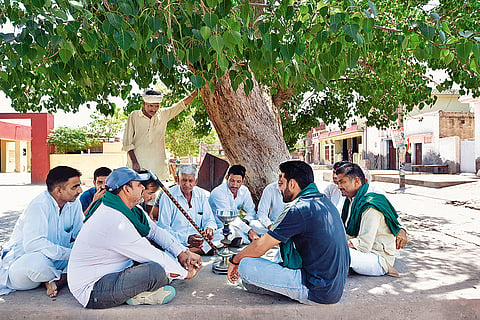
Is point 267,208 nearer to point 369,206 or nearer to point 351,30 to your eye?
point 369,206

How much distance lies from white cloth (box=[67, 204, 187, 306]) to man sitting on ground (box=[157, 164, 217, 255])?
160 cm

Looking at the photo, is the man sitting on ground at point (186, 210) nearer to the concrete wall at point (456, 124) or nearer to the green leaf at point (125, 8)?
the green leaf at point (125, 8)

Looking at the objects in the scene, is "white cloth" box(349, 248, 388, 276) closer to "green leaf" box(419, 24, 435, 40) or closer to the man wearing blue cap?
the man wearing blue cap

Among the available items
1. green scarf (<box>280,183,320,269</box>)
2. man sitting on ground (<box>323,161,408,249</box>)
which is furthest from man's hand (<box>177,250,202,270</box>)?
man sitting on ground (<box>323,161,408,249</box>)

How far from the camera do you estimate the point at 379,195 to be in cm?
343

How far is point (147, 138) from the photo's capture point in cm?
510

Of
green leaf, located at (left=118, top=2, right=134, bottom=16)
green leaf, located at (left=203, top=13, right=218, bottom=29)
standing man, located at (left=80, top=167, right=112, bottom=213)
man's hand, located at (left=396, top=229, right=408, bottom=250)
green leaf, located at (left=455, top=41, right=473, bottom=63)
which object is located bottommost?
man's hand, located at (left=396, top=229, right=408, bottom=250)

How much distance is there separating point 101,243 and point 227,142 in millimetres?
3924

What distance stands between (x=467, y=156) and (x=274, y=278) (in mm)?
20658

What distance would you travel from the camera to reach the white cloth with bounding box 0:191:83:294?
10.1ft

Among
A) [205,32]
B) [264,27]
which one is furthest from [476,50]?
[205,32]

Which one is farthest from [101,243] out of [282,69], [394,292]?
[394,292]

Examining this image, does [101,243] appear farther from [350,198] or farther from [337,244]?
[350,198]

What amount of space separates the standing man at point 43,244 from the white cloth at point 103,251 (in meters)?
0.54
